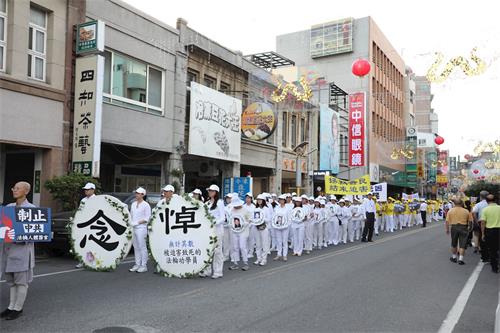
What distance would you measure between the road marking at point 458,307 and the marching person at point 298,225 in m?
4.69

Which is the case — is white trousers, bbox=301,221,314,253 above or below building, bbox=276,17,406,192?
below

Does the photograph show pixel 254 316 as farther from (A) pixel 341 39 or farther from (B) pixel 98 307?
(A) pixel 341 39

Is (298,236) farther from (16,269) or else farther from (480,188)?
(480,188)

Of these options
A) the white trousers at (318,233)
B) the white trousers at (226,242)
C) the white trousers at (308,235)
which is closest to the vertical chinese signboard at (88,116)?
the white trousers at (226,242)

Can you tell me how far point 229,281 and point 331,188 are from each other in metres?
11.9

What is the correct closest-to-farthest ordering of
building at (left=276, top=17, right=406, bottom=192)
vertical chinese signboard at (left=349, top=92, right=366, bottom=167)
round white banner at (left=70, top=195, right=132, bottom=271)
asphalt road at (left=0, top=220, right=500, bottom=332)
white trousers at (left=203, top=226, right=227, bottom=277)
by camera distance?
asphalt road at (left=0, top=220, right=500, bottom=332) → white trousers at (left=203, top=226, right=227, bottom=277) → round white banner at (left=70, top=195, right=132, bottom=271) → vertical chinese signboard at (left=349, top=92, right=366, bottom=167) → building at (left=276, top=17, right=406, bottom=192)

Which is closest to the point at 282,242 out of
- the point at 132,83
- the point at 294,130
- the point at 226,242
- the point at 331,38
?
the point at 226,242

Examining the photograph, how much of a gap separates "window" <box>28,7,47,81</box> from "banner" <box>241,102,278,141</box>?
1018 cm

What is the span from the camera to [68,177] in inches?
545

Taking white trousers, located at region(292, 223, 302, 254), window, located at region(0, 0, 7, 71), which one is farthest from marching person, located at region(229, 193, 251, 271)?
window, located at region(0, 0, 7, 71)

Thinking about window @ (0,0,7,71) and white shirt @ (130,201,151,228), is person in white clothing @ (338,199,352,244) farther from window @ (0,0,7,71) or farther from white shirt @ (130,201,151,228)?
window @ (0,0,7,71)

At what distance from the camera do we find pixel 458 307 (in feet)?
23.4

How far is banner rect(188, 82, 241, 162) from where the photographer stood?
1980cm

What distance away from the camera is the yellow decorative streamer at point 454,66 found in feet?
29.3
